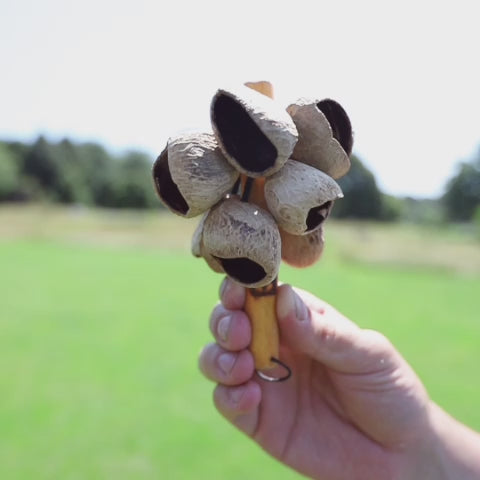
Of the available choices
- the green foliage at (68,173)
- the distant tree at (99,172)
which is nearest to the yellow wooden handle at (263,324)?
the green foliage at (68,173)

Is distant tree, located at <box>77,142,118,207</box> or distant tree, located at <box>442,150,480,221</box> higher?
distant tree, located at <box>442,150,480,221</box>

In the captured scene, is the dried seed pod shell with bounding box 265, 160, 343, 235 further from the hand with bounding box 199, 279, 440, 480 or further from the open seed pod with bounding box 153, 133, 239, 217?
the hand with bounding box 199, 279, 440, 480

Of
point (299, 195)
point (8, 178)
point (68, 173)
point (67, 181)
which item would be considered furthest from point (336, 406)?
point (68, 173)

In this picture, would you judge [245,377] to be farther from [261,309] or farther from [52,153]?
[52,153]

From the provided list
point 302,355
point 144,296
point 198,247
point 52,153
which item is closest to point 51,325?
point 144,296

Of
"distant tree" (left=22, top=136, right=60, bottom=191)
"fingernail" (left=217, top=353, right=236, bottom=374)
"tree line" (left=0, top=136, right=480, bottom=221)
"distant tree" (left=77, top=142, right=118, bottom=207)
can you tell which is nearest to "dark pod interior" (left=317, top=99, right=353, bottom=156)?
"fingernail" (left=217, top=353, right=236, bottom=374)

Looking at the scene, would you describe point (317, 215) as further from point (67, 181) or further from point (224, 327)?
point (67, 181)
